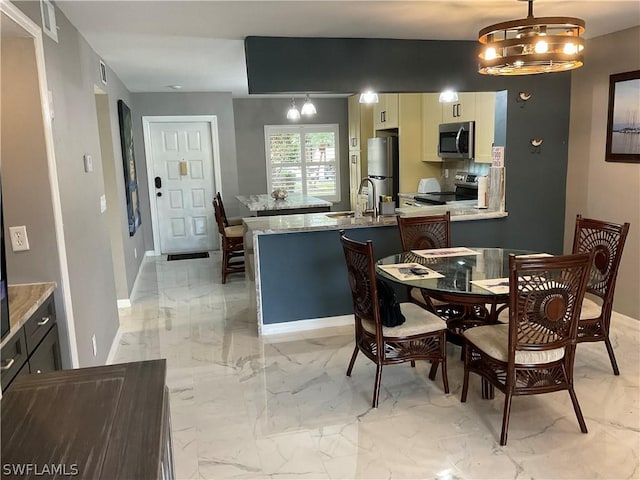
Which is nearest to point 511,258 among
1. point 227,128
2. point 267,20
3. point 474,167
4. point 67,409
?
point 67,409

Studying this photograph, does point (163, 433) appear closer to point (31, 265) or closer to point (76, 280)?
point (31, 265)

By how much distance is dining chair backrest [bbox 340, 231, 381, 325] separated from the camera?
2688 mm

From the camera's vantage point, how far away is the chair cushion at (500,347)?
2432 mm

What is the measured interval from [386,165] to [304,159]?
6.49 feet

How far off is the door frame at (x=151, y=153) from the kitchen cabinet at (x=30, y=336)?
15.9ft

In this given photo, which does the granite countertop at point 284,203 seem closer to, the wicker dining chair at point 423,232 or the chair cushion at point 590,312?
the wicker dining chair at point 423,232

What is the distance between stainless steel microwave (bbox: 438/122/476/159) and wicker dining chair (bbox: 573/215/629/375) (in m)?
2.02

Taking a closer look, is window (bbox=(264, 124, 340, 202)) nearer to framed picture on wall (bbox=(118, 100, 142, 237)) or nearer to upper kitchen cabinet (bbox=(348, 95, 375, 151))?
upper kitchen cabinet (bbox=(348, 95, 375, 151))

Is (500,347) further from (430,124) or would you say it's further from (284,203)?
(430,124)

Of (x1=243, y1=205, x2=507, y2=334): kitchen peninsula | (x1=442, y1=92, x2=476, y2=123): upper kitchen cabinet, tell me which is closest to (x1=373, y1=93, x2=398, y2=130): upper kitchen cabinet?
(x1=442, y1=92, x2=476, y2=123): upper kitchen cabinet

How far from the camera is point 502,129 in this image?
172 inches

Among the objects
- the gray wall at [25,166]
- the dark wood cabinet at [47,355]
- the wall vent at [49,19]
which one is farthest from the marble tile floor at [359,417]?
the wall vent at [49,19]

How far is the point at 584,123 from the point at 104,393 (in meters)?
4.38

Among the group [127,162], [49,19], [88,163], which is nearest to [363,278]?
[88,163]
